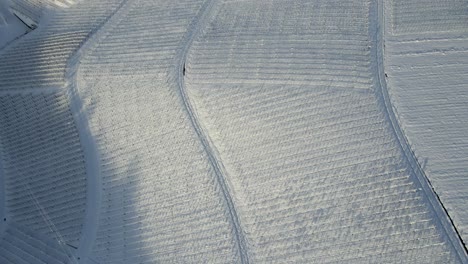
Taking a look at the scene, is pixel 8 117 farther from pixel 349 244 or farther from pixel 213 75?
pixel 349 244

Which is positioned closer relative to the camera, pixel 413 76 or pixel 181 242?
pixel 181 242

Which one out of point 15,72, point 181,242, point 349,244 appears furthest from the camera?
point 15,72

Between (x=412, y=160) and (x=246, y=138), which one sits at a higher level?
(x=246, y=138)

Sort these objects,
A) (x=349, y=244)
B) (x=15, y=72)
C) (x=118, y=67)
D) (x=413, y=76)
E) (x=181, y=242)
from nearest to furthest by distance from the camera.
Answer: (x=349, y=244), (x=181, y=242), (x=413, y=76), (x=118, y=67), (x=15, y=72)

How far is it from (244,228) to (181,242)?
1.18 m

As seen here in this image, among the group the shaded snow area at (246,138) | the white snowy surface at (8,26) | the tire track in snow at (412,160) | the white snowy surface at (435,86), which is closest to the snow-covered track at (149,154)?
the shaded snow area at (246,138)

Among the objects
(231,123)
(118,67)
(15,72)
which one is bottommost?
(231,123)

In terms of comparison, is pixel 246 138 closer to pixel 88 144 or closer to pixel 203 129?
pixel 203 129

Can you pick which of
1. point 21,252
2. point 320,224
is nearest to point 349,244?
point 320,224

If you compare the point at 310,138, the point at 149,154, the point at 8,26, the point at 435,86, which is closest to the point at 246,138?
the point at 310,138

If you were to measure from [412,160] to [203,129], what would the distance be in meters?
3.94

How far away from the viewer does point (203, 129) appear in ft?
37.2

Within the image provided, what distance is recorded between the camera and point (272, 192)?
1054 centimetres

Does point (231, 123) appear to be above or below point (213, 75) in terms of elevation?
below
